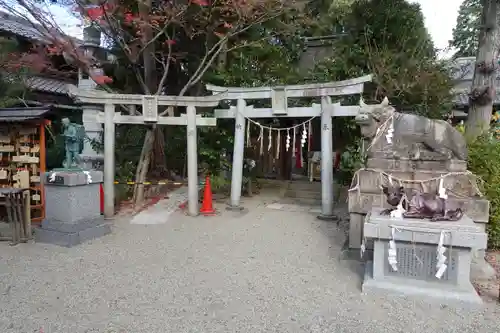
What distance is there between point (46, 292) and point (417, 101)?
9943 mm

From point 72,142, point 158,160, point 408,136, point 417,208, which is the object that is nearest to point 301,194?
point 158,160

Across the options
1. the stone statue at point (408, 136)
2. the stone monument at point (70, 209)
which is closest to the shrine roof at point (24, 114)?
the stone monument at point (70, 209)

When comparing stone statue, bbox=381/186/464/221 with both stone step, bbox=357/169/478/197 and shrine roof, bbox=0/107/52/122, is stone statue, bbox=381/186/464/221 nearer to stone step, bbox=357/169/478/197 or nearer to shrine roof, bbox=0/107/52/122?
stone step, bbox=357/169/478/197

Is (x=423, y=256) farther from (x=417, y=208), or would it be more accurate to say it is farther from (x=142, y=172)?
(x=142, y=172)

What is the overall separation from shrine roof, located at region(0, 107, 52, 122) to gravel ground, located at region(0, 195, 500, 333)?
8.69ft

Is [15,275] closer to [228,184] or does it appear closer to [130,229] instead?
[130,229]

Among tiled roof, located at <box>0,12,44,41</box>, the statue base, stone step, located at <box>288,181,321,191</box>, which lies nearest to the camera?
the statue base

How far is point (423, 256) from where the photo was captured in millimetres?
4207

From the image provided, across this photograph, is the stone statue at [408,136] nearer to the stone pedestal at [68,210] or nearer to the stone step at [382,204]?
the stone step at [382,204]

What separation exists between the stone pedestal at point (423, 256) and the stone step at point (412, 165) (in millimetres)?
1128

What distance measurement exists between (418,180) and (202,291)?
3.37m

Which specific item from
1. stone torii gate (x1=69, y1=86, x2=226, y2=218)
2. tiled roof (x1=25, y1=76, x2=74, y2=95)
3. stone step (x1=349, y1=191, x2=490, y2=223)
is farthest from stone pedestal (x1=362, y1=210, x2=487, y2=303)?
tiled roof (x1=25, y1=76, x2=74, y2=95)

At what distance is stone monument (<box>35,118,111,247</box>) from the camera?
249 inches

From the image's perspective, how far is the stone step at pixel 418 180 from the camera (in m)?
5.18
